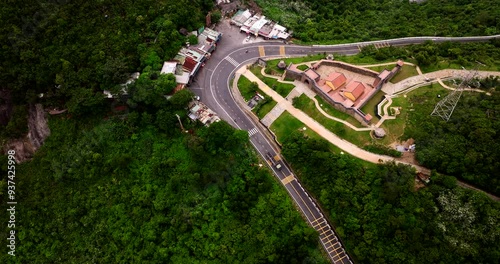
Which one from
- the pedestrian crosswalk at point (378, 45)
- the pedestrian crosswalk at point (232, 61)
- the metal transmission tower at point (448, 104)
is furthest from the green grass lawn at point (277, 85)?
the metal transmission tower at point (448, 104)

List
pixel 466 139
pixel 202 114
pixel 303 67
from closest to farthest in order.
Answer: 1. pixel 466 139
2. pixel 202 114
3. pixel 303 67

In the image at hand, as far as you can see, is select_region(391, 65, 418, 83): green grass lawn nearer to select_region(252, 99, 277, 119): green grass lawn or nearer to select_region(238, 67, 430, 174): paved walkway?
select_region(238, 67, 430, 174): paved walkway

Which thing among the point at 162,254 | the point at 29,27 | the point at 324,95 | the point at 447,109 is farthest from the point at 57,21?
the point at 447,109

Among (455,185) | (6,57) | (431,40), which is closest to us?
(455,185)

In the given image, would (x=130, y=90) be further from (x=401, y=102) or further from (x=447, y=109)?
(x=447, y=109)

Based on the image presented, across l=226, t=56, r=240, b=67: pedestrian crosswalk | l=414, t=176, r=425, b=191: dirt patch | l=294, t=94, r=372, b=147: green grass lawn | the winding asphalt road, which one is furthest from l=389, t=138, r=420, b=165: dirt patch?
l=226, t=56, r=240, b=67: pedestrian crosswalk

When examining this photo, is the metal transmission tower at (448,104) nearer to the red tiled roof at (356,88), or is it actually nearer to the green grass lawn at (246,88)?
the red tiled roof at (356,88)

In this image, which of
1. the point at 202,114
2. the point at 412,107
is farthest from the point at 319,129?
the point at 202,114

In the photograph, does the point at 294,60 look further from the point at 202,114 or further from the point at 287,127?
the point at 202,114
